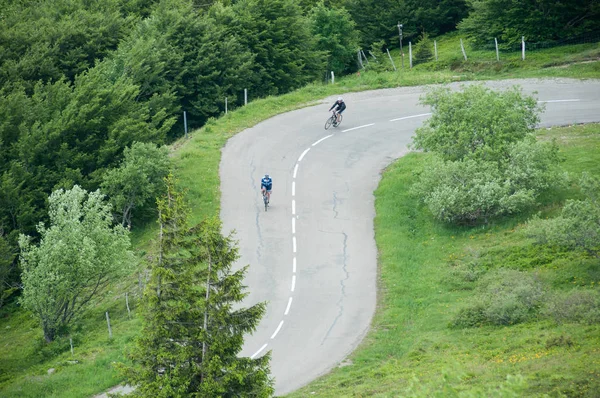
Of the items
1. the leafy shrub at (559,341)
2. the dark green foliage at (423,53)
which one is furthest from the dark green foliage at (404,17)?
the leafy shrub at (559,341)

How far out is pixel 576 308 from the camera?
24.0 metres

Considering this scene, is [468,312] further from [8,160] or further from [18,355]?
[8,160]

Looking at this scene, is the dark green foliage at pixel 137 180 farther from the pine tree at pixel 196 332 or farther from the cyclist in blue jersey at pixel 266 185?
the pine tree at pixel 196 332

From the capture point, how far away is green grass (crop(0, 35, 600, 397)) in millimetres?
26500

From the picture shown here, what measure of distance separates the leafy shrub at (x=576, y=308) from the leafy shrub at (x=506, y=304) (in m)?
0.78

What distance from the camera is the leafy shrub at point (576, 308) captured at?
924 inches

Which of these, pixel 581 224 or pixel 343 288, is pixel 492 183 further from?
pixel 343 288

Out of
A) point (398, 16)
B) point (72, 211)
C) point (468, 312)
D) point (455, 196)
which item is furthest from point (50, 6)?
point (468, 312)

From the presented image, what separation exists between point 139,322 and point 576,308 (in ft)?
47.8

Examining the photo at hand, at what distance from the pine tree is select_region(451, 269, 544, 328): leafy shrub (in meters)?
8.34

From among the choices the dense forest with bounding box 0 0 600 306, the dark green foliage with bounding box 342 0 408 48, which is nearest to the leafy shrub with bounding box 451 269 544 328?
the dense forest with bounding box 0 0 600 306

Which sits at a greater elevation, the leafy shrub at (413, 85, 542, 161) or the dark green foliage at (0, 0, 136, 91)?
the dark green foliage at (0, 0, 136, 91)

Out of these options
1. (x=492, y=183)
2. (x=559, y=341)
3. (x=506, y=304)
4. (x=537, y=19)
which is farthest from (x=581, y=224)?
(x=537, y=19)

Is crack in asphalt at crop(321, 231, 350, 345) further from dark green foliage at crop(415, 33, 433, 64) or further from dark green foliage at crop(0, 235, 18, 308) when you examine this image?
dark green foliage at crop(415, 33, 433, 64)
